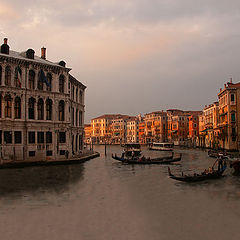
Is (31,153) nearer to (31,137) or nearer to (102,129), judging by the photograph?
(31,137)

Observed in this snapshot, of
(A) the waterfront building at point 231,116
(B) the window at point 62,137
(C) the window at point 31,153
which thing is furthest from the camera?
(A) the waterfront building at point 231,116

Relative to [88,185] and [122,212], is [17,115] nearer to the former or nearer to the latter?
[88,185]

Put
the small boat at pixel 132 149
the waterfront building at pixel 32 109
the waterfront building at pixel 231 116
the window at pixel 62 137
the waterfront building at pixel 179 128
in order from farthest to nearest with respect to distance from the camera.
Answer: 1. the waterfront building at pixel 179 128
2. the waterfront building at pixel 231 116
3. the small boat at pixel 132 149
4. the window at pixel 62 137
5. the waterfront building at pixel 32 109

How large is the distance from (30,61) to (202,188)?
75.0ft

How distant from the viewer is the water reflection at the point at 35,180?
19.2 meters

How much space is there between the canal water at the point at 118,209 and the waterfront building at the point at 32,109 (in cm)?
924

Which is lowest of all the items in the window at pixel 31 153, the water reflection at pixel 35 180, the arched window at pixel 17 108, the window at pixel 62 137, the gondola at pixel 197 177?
the water reflection at pixel 35 180

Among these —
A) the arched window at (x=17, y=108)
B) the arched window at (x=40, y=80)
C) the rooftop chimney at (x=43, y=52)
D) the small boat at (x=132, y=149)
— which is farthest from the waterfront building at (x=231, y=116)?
the arched window at (x=17, y=108)

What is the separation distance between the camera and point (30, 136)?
3306 cm

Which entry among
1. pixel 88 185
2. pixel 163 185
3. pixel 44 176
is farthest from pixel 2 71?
pixel 163 185

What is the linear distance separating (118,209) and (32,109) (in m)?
22.3

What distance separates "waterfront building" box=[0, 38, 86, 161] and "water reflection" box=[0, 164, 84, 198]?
3697 mm

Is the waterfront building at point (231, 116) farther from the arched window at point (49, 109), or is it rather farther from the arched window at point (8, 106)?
the arched window at point (8, 106)

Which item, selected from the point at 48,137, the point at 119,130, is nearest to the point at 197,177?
the point at 48,137
